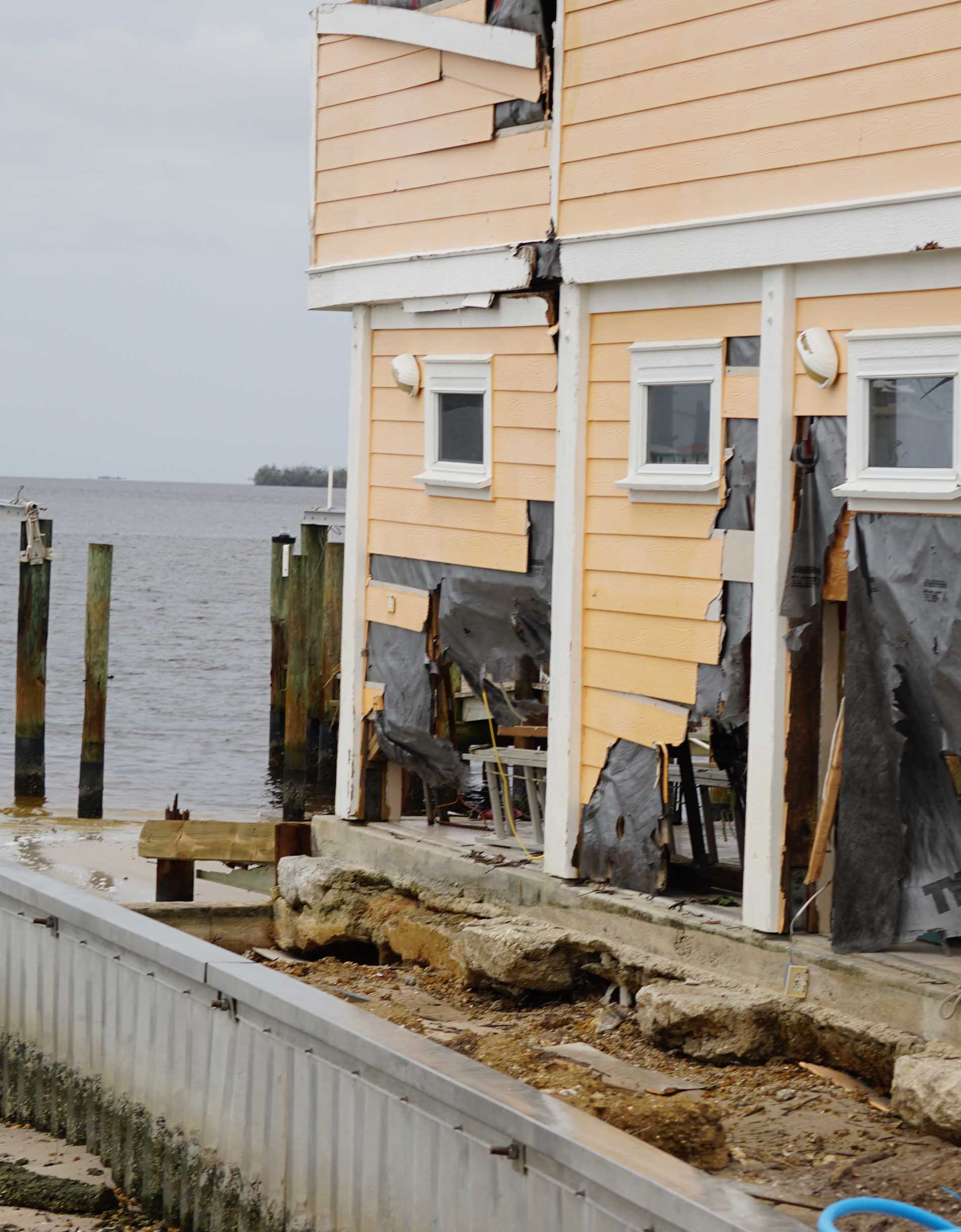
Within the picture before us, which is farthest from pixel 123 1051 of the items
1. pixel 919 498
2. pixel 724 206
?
pixel 724 206

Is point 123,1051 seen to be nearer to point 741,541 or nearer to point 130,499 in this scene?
point 741,541

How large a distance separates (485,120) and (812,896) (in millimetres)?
4698

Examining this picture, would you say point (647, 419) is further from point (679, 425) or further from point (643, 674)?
point (643, 674)

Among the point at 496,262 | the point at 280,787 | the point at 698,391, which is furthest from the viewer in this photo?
the point at 280,787

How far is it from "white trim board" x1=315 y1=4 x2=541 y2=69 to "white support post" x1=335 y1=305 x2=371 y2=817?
1.68 meters

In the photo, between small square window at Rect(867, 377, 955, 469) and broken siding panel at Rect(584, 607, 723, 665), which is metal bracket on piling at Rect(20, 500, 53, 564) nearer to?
broken siding panel at Rect(584, 607, 723, 665)

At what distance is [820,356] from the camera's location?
720cm

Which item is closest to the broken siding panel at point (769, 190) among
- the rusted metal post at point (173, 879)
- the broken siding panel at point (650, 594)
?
the broken siding panel at point (650, 594)

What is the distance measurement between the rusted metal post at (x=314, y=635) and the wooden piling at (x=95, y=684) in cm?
224

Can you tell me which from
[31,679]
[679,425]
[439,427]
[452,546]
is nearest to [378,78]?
[439,427]

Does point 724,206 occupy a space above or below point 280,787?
above

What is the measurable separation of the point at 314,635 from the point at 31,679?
3.33 m

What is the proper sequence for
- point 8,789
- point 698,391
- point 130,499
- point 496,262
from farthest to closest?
point 130,499 → point 8,789 → point 496,262 → point 698,391

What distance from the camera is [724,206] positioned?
774 cm
